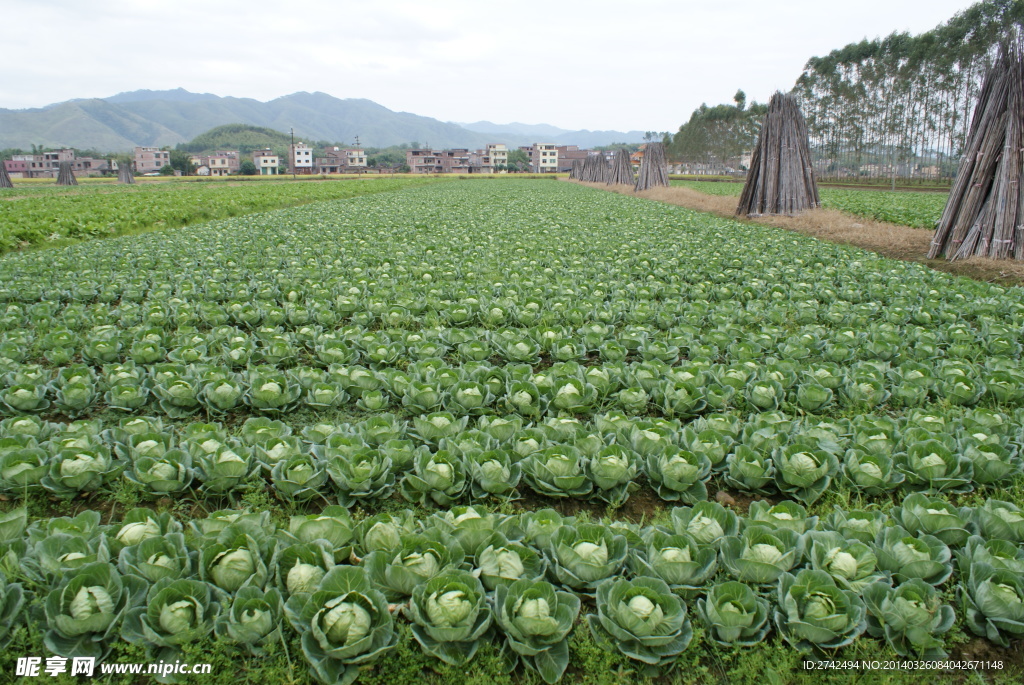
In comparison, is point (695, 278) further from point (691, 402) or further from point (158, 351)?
point (158, 351)

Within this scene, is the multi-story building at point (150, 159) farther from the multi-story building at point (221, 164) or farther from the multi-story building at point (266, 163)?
the multi-story building at point (266, 163)

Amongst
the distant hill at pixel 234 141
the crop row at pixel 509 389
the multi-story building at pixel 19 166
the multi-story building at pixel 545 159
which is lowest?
the crop row at pixel 509 389

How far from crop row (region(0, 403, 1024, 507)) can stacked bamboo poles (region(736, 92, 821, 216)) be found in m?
16.9

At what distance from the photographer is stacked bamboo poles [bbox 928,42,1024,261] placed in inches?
386

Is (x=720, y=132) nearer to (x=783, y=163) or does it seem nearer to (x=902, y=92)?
(x=902, y=92)

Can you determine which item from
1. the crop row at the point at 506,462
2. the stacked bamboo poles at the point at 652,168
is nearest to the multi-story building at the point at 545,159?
the stacked bamboo poles at the point at 652,168

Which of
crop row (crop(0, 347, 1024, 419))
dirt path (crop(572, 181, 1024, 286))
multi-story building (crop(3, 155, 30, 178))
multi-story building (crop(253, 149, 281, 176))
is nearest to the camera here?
crop row (crop(0, 347, 1024, 419))

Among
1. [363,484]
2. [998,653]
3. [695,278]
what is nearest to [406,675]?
[363,484]

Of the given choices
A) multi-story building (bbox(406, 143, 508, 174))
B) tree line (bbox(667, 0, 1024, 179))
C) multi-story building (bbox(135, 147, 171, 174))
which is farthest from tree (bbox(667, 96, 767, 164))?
multi-story building (bbox(135, 147, 171, 174))

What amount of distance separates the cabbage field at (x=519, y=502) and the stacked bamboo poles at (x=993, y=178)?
4907 millimetres

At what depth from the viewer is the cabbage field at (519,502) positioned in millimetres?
2199

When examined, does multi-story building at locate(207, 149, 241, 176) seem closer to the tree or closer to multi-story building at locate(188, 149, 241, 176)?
multi-story building at locate(188, 149, 241, 176)

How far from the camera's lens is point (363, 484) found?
315 centimetres

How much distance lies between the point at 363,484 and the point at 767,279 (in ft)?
26.1
